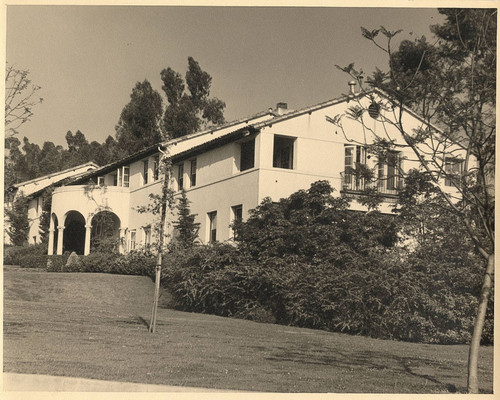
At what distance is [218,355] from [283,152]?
13.9m

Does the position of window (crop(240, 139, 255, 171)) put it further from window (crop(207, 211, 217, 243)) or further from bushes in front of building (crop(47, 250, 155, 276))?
bushes in front of building (crop(47, 250, 155, 276))

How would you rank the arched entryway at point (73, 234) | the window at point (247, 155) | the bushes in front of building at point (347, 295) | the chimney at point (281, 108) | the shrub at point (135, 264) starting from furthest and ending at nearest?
1. the arched entryway at point (73, 234)
2. the chimney at point (281, 108)
3. the shrub at point (135, 264)
4. the window at point (247, 155)
5. the bushes in front of building at point (347, 295)

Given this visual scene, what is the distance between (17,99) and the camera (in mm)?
10367

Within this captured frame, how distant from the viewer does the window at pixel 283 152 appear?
23.7 metres

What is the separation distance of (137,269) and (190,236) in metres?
2.55

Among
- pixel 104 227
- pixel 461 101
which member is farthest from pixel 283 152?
pixel 461 101

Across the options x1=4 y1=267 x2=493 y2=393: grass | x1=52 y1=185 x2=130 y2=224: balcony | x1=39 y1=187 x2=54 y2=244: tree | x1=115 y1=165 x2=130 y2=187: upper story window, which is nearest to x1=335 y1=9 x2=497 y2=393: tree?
x1=4 y1=267 x2=493 y2=393: grass

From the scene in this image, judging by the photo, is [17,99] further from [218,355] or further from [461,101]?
[461,101]

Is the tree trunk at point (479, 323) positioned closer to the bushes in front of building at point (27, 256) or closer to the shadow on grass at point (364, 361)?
the shadow on grass at point (364, 361)

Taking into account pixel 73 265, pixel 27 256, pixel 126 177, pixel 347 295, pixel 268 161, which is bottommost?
pixel 347 295

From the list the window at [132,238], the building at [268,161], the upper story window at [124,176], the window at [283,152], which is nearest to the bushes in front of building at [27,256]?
the window at [132,238]

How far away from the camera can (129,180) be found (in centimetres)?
3359

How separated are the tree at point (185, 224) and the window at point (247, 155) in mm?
2865

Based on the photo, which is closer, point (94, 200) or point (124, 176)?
point (94, 200)
